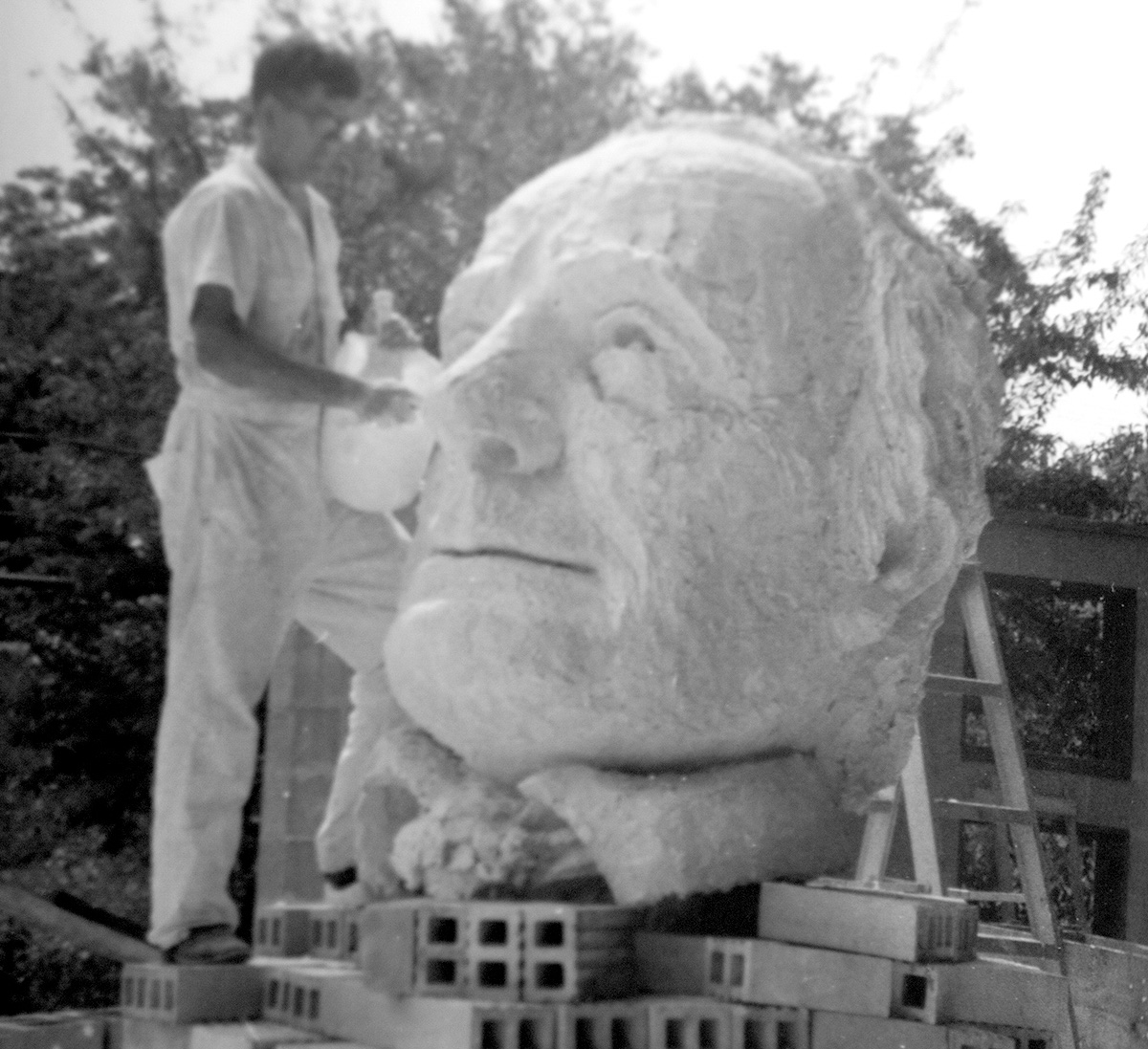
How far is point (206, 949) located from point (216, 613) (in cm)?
47

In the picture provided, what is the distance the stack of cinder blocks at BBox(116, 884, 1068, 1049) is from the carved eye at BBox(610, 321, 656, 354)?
0.71m

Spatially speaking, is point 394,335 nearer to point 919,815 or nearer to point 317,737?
point 317,737

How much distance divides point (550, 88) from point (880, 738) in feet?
3.41

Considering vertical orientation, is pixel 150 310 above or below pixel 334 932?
above

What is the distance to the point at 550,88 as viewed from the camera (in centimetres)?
229

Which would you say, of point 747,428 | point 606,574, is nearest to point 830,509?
point 747,428

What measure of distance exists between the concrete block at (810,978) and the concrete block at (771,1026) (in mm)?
11

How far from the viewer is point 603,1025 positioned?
185cm

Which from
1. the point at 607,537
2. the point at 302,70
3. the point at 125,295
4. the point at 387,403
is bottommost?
the point at 607,537

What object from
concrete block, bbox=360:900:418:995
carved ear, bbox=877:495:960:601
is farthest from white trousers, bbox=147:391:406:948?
carved ear, bbox=877:495:960:601

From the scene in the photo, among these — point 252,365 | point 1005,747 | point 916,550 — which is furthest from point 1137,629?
point 252,365

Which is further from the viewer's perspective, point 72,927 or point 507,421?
point 72,927

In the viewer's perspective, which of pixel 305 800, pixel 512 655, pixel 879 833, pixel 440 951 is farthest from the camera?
pixel 305 800

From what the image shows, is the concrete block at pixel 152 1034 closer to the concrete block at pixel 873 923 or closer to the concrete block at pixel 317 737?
the concrete block at pixel 317 737
